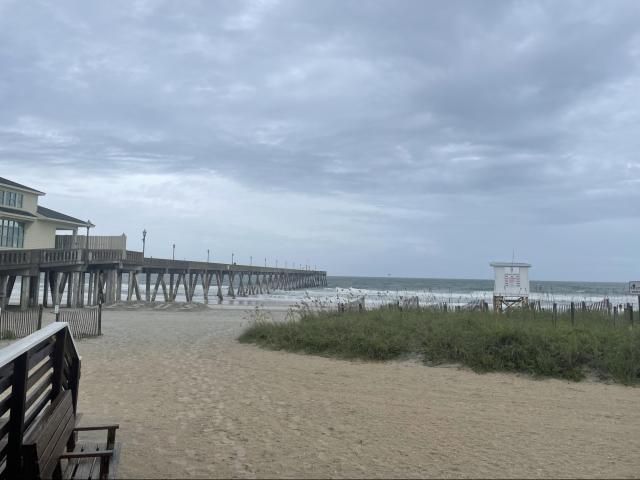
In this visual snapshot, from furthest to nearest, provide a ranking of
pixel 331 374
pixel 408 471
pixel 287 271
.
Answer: pixel 287 271
pixel 331 374
pixel 408 471

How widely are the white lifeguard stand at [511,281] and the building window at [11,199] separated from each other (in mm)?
24605

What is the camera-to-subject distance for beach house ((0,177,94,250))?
2794 cm

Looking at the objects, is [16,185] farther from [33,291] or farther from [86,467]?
[86,467]

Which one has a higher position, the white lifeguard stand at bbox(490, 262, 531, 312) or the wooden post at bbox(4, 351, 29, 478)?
the white lifeguard stand at bbox(490, 262, 531, 312)

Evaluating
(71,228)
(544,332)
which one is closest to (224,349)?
(544,332)

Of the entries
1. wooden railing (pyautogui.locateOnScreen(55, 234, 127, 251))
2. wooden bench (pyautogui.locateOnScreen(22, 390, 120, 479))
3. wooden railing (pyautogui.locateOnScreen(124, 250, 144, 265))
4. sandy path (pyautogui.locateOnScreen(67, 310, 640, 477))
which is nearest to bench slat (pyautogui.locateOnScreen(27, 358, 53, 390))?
wooden bench (pyautogui.locateOnScreen(22, 390, 120, 479))

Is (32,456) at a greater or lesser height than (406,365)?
greater

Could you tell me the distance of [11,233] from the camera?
28531mm

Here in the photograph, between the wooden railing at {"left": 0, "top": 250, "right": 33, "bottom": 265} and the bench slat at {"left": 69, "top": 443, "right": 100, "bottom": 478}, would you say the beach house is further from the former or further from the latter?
the bench slat at {"left": 69, "top": 443, "right": 100, "bottom": 478}

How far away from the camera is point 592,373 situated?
33.5 ft

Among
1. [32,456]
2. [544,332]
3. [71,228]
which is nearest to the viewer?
[32,456]

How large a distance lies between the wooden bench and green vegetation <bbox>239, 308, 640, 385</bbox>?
776 cm

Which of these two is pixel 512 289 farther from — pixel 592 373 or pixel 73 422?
pixel 73 422

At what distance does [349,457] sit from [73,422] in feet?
8.32
